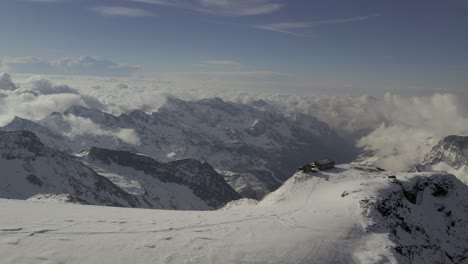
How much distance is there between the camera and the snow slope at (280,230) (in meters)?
20.7

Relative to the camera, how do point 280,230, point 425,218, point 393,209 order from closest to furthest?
point 280,230 → point 393,209 → point 425,218

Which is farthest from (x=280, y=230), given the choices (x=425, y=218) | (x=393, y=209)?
(x=425, y=218)

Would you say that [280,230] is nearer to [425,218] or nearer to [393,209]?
[393,209]

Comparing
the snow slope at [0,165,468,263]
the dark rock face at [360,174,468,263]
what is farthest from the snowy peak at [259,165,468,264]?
the snow slope at [0,165,468,263]

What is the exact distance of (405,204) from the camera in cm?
4591

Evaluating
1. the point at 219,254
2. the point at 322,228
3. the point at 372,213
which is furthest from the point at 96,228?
the point at 372,213

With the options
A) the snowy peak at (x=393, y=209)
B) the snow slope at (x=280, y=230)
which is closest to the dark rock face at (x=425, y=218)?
the snowy peak at (x=393, y=209)

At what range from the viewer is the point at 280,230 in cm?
3088

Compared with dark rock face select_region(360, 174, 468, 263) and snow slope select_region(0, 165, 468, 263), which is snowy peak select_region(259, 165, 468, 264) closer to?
dark rock face select_region(360, 174, 468, 263)

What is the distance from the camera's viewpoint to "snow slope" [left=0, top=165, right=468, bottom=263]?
20703 mm

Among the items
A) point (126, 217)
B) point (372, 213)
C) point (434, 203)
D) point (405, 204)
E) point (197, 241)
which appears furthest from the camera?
point (434, 203)

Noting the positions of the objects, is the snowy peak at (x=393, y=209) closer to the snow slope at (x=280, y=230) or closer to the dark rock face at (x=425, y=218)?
the dark rock face at (x=425, y=218)

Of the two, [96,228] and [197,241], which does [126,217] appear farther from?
[197,241]

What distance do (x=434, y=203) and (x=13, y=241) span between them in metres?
51.1
